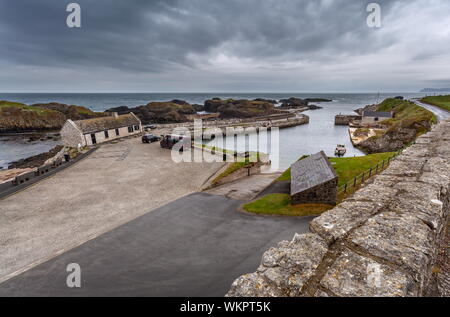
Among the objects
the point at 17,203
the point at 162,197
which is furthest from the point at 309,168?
the point at 17,203

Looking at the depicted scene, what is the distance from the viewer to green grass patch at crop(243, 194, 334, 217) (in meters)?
14.4

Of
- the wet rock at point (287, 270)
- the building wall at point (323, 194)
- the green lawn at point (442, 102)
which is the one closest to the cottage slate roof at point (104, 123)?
the building wall at point (323, 194)

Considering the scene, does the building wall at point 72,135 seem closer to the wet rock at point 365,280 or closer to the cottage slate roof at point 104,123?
the cottage slate roof at point 104,123

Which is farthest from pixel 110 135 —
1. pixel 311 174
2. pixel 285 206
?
pixel 311 174

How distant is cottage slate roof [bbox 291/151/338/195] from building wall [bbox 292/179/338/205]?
1.03 feet

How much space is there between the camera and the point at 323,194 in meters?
14.7

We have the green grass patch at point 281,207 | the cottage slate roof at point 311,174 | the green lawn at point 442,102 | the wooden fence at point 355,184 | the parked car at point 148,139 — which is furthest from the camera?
the green lawn at point 442,102

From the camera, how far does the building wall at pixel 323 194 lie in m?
14.6

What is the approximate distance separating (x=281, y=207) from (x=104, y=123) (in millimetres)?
38745

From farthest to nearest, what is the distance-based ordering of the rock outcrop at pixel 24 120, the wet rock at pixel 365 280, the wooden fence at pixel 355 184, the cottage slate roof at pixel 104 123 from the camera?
the rock outcrop at pixel 24 120 < the cottage slate roof at pixel 104 123 < the wooden fence at pixel 355 184 < the wet rock at pixel 365 280

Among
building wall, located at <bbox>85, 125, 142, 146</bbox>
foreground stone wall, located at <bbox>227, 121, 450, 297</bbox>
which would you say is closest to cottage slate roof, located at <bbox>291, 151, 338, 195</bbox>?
foreground stone wall, located at <bbox>227, 121, 450, 297</bbox>

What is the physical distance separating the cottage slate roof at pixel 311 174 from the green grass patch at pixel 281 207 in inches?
43.0

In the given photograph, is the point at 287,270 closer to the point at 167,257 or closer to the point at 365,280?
the point at 365,280
